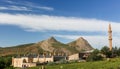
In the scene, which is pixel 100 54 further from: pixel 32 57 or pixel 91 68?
pixel 91 68

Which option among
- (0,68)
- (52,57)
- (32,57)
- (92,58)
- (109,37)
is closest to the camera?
(0,68)

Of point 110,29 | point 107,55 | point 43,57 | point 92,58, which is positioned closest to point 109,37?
point 110,29

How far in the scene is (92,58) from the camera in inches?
3949

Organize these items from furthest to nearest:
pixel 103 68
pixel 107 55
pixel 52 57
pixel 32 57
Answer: pixel 32 57, pixel 52 57, pixel 107 55, pixel 103 68

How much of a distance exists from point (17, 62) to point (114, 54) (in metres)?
48.7

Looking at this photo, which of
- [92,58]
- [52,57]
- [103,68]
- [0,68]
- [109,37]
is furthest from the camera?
[52,57]

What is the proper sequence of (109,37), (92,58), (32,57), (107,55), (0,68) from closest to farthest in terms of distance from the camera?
(0,68), (92,58), (107,55), (109,37), (32,57)

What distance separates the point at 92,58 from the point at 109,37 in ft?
77.1

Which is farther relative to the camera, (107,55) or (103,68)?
(107,55)

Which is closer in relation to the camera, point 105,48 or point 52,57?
point 105,48

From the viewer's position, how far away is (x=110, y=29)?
408ft

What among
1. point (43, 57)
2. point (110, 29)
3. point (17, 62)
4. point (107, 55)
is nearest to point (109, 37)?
point (110, 29)

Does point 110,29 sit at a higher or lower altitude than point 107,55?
higher

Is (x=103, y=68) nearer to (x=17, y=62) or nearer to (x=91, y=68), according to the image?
(x=91, y=68)
